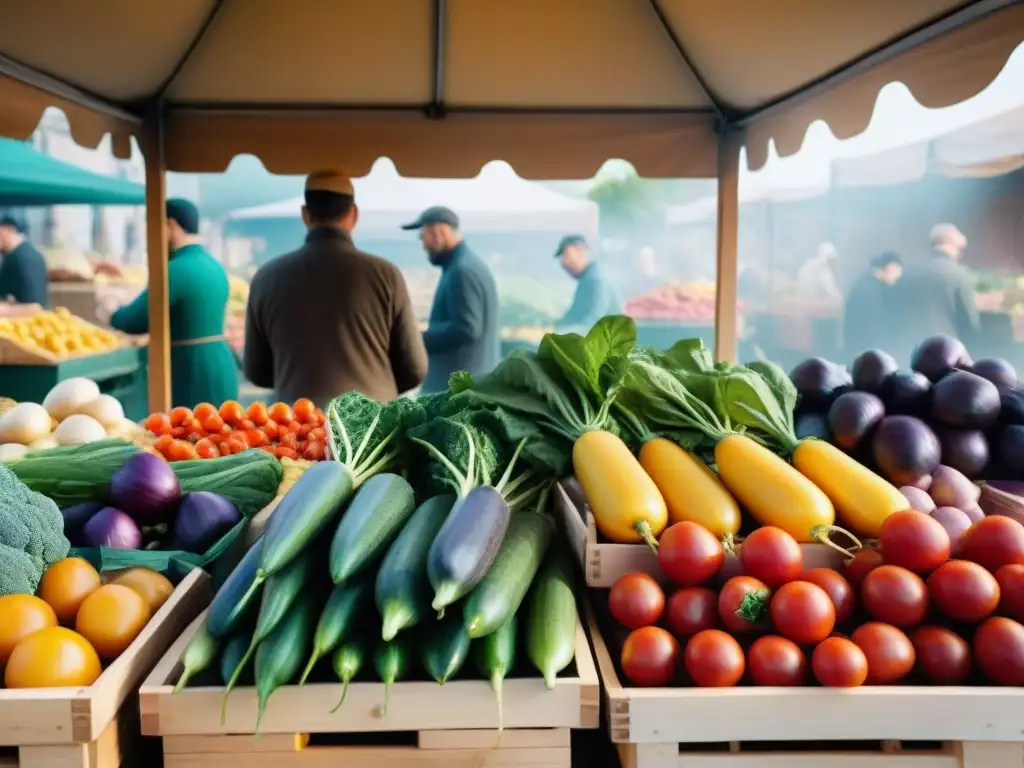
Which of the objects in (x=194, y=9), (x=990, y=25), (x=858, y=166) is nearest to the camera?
(x=990, y=25)

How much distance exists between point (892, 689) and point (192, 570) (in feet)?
4.37

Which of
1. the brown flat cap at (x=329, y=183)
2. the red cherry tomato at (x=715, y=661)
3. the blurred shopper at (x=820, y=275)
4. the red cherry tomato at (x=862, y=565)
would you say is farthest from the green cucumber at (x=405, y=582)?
the blurred shopper at (x=820, y=275)

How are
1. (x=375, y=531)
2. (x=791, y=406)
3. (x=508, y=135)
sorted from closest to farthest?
(x=375, y=531), (x=791, y=406), (x=508, y=135)

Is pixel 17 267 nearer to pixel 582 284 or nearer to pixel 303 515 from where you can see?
pixel 582 284

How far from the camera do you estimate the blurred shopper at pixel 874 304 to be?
6820 mm

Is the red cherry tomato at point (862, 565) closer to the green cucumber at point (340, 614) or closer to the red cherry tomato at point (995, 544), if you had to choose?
the red cherry tomato at point (995, 544)

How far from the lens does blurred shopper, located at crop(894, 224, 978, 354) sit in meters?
6.00

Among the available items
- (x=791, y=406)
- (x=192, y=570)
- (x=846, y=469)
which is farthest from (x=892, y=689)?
(x=192, y=570)

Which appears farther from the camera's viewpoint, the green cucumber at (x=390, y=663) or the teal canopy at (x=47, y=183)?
the teal canopy at (x=47, y=183)

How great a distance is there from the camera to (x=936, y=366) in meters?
2.04

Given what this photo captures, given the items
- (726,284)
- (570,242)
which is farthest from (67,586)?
(570,242)

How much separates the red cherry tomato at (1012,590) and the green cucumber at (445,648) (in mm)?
889

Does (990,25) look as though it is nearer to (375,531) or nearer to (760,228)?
(375,531)

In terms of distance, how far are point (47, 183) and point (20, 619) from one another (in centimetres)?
602
